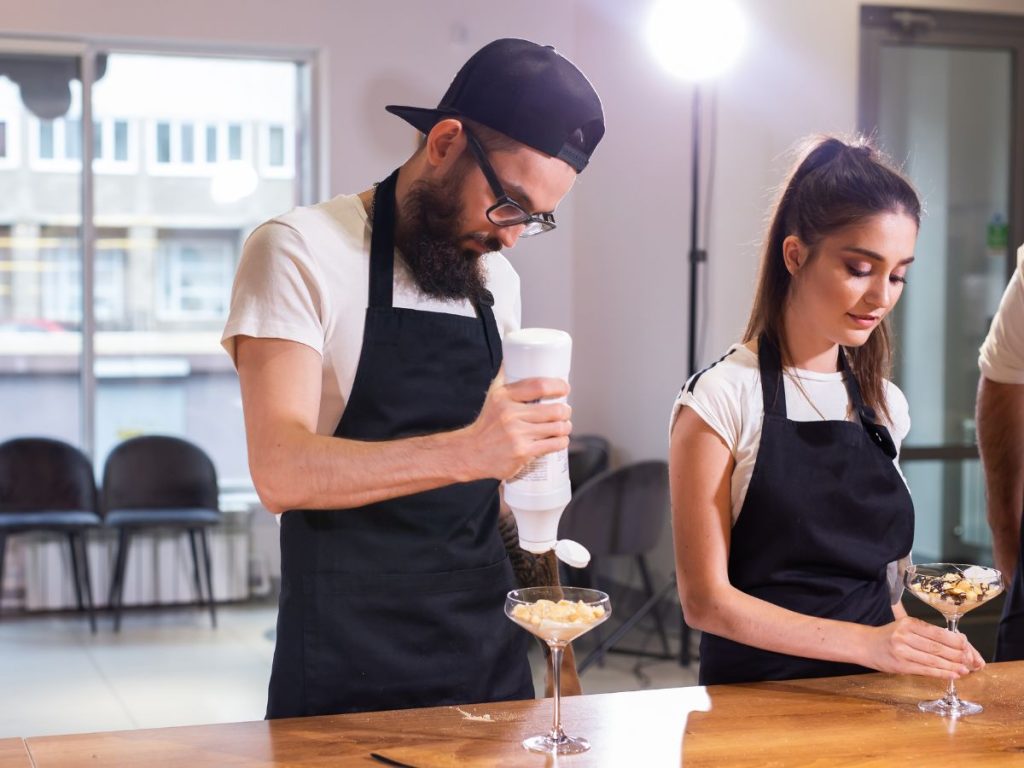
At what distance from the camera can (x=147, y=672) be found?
537 cm

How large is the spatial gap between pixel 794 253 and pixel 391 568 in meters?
0.86

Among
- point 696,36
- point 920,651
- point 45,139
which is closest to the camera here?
point 920,651

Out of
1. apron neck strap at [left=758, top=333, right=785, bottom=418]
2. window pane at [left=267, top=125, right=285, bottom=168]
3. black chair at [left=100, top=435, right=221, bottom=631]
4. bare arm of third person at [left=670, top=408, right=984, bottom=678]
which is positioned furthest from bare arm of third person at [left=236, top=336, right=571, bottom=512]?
window pane at [left=267, top=125, right=285, bottom=168]

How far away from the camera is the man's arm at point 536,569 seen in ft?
6.24

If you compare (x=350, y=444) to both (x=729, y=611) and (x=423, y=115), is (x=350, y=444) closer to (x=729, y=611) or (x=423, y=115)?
(x=423, y=115)

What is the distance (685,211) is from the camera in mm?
5652

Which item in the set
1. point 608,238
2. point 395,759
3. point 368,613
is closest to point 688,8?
point 608,238

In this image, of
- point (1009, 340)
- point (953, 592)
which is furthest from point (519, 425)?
point (1009, 340)

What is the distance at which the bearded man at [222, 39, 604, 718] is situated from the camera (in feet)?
5.71

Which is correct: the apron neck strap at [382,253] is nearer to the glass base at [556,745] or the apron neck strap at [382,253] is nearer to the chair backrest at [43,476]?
the glass base at [556,745]

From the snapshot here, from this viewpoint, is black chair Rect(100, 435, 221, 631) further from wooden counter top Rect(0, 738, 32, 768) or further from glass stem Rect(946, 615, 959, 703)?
A: glass stem Rect(946, 615, 959, 703)

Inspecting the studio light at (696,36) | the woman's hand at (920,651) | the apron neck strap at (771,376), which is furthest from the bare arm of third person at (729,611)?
the studio light at (696,36)

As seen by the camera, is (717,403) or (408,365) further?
(717,403)

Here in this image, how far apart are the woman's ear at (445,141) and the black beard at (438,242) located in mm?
24
